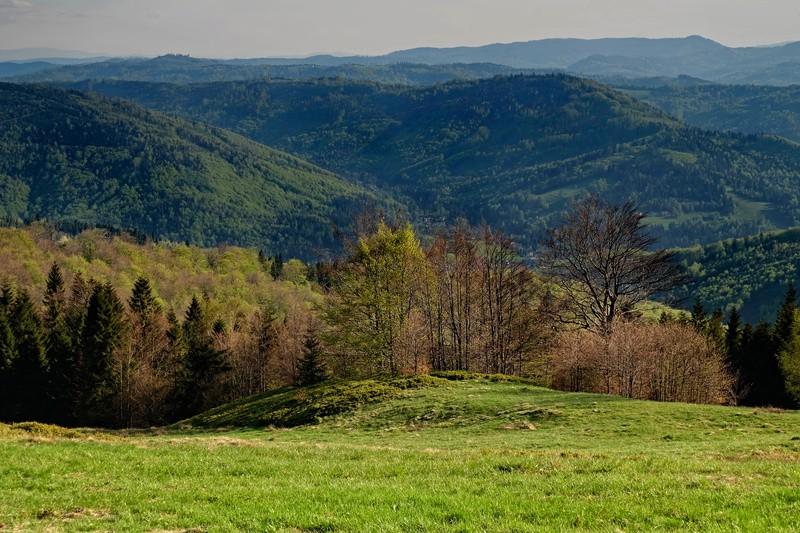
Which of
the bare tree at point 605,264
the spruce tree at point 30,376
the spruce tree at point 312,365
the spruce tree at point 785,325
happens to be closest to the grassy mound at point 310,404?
the bare tree at point 605,264

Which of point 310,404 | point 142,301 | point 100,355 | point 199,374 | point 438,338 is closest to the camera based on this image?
point 310,404

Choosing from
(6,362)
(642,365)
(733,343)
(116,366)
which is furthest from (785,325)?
(6,362)

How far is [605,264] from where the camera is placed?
186ft

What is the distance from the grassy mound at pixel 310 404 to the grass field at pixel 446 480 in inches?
377

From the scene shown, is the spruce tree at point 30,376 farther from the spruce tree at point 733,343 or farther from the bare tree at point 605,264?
the spruce tree at point 733,343

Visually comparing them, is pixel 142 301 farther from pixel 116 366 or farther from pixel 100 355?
pixel 100 355

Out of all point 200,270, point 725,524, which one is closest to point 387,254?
point 725,524

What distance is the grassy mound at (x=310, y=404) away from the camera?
142ft

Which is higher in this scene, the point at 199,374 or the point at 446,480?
the point at 446,480

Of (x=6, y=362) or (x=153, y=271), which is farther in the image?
(x=153, y=271)

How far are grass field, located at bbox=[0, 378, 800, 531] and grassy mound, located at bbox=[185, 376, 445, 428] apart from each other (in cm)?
957

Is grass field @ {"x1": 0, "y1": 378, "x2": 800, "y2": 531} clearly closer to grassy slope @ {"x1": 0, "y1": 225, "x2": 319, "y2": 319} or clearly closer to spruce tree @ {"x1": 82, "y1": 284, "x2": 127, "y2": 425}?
spruce tree @ {"x1": 82, "y1": 284, "x2": 127, "y2": 425}

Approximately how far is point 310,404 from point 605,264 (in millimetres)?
29050

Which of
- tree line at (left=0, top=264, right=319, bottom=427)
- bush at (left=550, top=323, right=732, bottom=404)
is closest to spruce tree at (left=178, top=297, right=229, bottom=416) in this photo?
tree line at (left=0, top=264, right=319, bottom=427)
